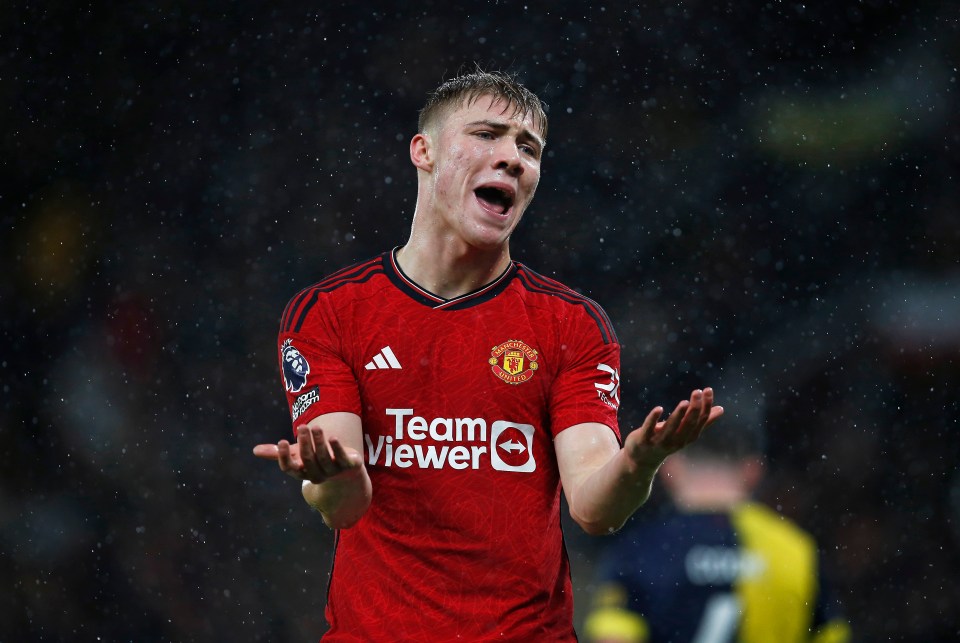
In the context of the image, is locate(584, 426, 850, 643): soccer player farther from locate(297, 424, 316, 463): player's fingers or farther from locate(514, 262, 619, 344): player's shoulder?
locate(297, 424, 316, 463): player's fingers

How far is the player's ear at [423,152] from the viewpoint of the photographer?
10.9ft

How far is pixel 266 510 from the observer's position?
8586 millimetres

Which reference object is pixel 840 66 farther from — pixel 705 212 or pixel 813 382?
pixel 813 382

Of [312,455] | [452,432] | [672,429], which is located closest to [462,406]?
[452,432]

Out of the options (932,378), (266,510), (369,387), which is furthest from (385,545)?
(932,378)

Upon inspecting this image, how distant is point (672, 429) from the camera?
2.46 meters

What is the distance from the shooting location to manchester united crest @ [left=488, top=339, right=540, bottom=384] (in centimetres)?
308

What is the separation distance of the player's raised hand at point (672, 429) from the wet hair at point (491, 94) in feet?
3.65

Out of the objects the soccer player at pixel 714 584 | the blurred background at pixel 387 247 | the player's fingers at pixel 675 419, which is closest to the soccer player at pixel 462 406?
the player's fingers at pixel 675 419

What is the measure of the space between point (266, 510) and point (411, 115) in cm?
330

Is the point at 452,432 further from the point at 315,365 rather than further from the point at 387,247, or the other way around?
the point at 387,247

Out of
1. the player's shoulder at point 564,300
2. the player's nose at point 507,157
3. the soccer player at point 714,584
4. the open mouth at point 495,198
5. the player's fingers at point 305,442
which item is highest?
the player's nose at point 507,157

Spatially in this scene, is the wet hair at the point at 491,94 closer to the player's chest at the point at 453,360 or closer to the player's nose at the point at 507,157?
the player's nose at the point at 507,157

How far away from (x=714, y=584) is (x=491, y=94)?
1.77 metres
